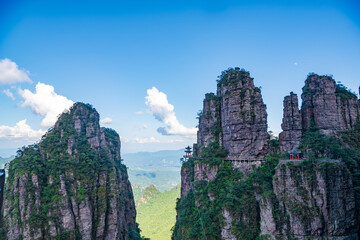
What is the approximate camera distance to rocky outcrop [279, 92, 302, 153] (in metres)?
29.1

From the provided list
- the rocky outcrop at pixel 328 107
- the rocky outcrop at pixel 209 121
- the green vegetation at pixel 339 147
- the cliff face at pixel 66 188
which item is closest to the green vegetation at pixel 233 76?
the rocky outcrop at pixel 209 121

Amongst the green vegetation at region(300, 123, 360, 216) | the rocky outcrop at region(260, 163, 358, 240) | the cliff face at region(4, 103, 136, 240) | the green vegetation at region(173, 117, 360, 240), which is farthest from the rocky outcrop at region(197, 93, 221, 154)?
the cliff face at region(4, 103, 136, 240)

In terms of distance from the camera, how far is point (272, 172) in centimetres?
2652

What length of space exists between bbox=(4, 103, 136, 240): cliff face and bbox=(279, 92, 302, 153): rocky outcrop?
79.4ft

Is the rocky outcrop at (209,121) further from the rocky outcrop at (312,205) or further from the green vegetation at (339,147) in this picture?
the rocky outcrop at (312,205)

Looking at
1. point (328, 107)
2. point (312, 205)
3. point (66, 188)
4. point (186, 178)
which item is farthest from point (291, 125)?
point (66, 188)

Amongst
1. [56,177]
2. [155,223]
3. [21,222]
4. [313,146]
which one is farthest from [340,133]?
[155,223]

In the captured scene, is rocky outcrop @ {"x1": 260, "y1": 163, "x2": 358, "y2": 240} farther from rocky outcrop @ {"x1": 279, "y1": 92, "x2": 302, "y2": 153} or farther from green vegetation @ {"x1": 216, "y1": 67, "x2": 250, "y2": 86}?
green vegetation @ {"x1": 216, "y1": 67, "x2": 250, "y2": 86}

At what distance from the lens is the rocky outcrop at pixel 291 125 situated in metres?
29.1

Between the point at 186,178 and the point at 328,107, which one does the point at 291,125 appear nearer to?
the point at 328,107

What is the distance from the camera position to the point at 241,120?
3000cm

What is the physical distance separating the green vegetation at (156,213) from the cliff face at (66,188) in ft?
95.2

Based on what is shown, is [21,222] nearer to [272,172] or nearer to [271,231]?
[271,231]

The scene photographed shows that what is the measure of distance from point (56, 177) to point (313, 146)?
1261 inches
